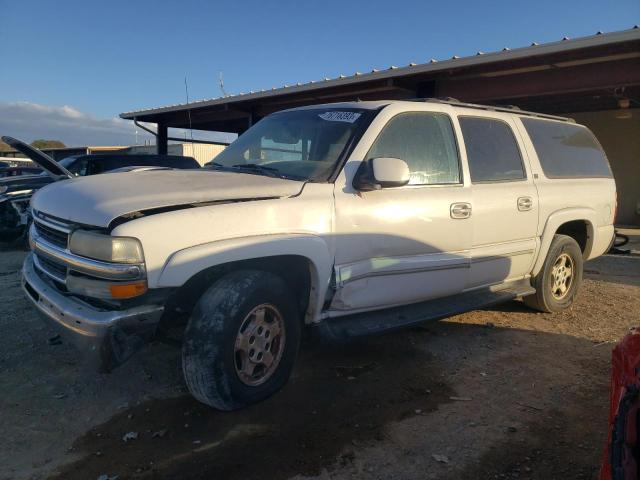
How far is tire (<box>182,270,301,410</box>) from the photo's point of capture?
2.84 m

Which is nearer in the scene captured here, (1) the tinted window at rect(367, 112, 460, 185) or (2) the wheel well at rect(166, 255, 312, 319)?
(2) the wheel well at rect(166, 255, 312, 319)

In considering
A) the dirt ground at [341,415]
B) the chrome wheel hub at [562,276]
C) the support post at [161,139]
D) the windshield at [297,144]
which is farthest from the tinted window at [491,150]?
the support post at [161,139]

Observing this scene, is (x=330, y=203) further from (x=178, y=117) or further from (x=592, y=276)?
(x=178, y=117)

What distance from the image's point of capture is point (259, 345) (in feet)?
10.2

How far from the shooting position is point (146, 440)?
9.53 feet

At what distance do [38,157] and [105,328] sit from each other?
90.1 inches

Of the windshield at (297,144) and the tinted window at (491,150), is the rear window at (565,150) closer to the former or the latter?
the tinted window at (491,150)

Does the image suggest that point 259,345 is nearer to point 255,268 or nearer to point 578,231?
point 255,268

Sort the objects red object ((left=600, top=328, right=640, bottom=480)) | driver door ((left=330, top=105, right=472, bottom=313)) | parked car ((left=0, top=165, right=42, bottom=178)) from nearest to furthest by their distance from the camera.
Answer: red object ((left=600, top=328, right=640, bottom=480)) < driver door ((left=330, top=105, right=472, bottom=313)) < parked car ((left=0, top=165, right=42, bottom=178))

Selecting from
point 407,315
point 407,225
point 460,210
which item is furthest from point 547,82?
point 407,315

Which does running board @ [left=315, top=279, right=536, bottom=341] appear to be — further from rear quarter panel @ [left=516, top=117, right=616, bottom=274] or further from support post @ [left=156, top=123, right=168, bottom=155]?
support post @ [left=156, top=123, right=168, bottom=155]

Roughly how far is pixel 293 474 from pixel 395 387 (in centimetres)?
121

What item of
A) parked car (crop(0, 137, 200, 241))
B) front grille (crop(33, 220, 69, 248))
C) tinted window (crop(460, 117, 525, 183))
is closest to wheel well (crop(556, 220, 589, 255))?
tinted window (crop(460, 117, 525, 183))

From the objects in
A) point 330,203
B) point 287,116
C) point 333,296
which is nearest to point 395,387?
point 333,296
